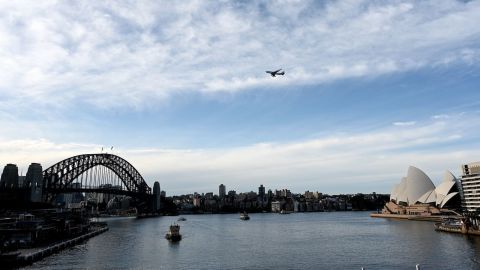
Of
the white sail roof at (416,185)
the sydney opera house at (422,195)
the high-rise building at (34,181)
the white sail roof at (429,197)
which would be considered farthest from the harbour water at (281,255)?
the white sail roof at (416,185)

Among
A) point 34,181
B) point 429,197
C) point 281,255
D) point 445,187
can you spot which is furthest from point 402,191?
point 34,181

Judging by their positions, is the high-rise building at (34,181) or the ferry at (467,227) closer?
the ferry at (467,227)

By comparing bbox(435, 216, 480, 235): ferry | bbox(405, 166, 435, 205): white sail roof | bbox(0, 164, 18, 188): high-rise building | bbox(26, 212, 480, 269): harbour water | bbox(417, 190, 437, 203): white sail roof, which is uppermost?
bbox(0, 164, 18, 188): high-rise building

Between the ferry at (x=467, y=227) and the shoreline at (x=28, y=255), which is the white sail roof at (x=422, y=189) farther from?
the shoreline at (x=28, y=255)

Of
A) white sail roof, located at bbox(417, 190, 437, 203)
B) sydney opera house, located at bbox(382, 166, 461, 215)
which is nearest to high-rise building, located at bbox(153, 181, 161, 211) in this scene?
sydney opera house, located at bbox(382, 166, 461, 215)

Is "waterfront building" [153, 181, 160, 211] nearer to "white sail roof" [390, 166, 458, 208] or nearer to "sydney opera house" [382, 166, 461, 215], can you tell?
"sydney opera house" [382, 166, 461, 215]

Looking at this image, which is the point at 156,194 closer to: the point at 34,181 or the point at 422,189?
the point at 34,181

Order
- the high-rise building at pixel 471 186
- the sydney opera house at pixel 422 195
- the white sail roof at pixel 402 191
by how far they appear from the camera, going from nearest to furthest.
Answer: the high-rise building at pixel 471 186 → the sydney opera house at pixel 422 195 → the white sail roof at pixel 402 191

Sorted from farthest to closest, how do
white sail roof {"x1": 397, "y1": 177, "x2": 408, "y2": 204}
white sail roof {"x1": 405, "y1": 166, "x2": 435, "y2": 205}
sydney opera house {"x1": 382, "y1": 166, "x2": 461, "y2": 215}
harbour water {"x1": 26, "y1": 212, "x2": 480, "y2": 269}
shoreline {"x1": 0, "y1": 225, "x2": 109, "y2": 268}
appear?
white sail roof {"x1": 397, "y1": 177, "x2": 408, "y2": 204}, white sail roof {"x1": 405, "y1": 166, "x2": 435, "y2": 205}, sydney opera house {"x1": 382, "y1": 166, "x2": 461, "y2": 215}, harbour water {"x1": 26, "y1": 212, "x2": 480, "y2": 269}, shoreline {"x1": 0, "y1": 225, "x2": 109, "y2": 268}
